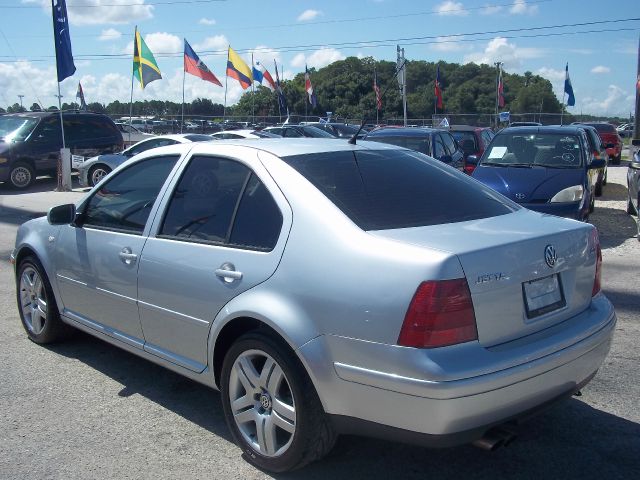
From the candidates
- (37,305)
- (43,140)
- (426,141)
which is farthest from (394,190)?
(43,140)

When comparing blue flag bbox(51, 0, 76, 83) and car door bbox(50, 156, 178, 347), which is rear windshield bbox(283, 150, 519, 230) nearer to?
A: car door bbox(50, 156, 178, 347)

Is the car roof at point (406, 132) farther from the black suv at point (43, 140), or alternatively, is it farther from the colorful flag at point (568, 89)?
the colorful flag at point (568, 89)

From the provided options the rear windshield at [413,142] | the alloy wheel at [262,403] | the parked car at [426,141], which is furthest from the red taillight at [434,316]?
the rear windshield at [413,142]

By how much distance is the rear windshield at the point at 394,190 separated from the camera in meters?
3.36

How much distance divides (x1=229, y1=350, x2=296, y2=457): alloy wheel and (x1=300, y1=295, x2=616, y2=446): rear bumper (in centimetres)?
28

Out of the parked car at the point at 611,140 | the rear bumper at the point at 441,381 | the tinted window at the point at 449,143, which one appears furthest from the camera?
the parked car at the point at 611,140

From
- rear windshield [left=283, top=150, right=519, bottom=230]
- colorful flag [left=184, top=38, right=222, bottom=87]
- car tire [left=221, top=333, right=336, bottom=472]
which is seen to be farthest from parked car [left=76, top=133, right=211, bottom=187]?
car tire [left=221, top=333, right=336, bottom=472]

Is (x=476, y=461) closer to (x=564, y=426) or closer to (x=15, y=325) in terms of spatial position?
(x=564, y=426)

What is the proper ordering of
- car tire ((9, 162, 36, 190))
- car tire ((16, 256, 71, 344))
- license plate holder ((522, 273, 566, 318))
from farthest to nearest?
1. car tire ((9, 162, 36, 190))
2. car tire ((16, 256, 71, 344))
3. license plate holder ((522, 273, 566, 318))

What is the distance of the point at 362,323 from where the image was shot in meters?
2.87

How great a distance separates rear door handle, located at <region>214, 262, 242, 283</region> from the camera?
3.40m

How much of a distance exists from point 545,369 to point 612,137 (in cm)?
2632

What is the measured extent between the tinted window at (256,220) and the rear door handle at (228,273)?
0.14 metres

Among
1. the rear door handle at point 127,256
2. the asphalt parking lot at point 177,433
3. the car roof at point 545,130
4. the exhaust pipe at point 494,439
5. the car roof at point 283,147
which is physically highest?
the car roof at point 283,147
